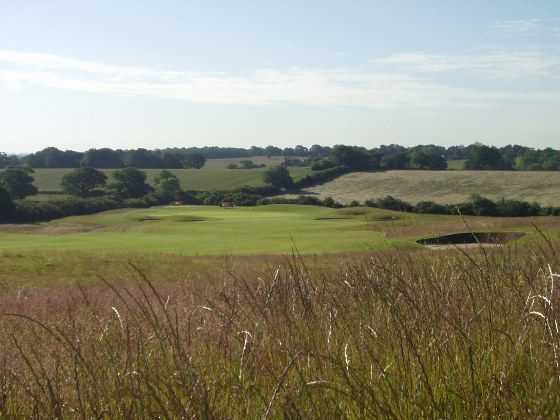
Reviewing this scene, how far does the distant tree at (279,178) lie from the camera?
10056 cm

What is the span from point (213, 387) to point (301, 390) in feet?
1.69

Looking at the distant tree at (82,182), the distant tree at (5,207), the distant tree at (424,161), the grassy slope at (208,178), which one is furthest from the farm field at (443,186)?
the distant tree at (5,207)

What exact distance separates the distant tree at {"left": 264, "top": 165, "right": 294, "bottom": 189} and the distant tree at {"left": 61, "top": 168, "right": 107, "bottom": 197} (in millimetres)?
25481

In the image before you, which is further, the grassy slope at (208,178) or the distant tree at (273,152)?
the distant tree at (273,152)

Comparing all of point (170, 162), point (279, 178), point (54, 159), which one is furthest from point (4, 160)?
point (279, 178)

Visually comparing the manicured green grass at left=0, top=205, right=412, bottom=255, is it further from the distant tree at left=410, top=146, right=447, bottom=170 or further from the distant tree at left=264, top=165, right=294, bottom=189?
the distant tree at left=410, top=146, right=447, bottom=170

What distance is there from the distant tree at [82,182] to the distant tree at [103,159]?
3495 cm

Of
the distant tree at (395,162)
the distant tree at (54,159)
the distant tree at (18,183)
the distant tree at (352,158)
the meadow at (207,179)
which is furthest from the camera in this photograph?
the distant tree at (54,159)

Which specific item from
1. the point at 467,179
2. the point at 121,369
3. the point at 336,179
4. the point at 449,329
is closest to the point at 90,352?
the point at 121,369

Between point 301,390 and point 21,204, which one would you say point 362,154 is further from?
point 301,390

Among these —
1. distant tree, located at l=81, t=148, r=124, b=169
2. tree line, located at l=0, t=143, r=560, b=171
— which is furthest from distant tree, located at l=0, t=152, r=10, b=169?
distant tree, located at l=81, t=148, r=124, b=169

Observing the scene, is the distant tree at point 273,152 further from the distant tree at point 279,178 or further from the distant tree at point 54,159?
the distant tree at point 279,178

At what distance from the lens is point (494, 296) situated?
4598 millimetres

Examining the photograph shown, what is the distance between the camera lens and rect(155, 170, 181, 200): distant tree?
9856 cm
